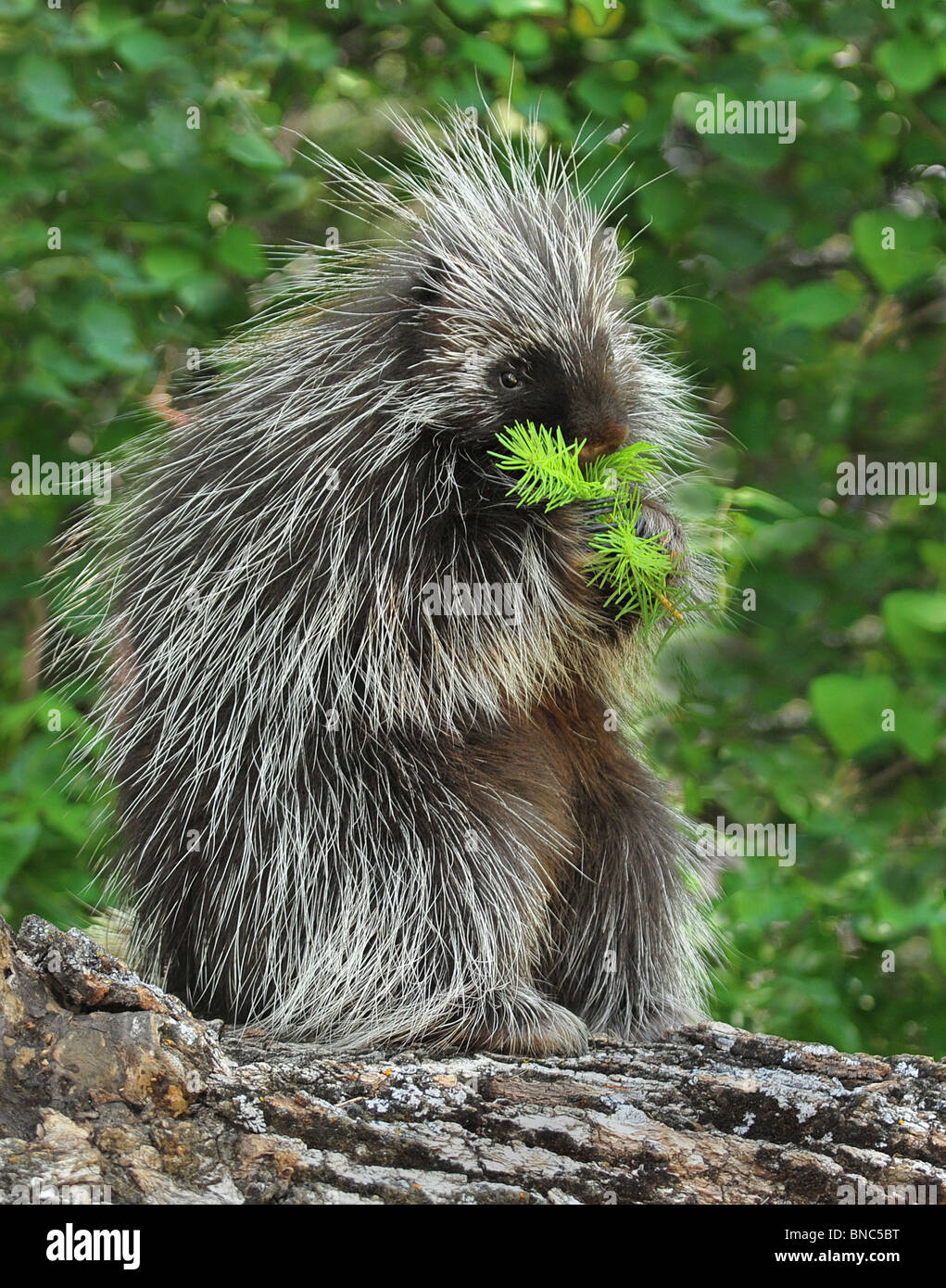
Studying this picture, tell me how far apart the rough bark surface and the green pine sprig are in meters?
0.83

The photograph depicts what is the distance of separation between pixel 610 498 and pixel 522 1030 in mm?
857

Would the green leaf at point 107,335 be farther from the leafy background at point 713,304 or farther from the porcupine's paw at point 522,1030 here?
the porcupine's paw at point 522,1030

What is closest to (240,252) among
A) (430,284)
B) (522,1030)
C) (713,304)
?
(430,284)

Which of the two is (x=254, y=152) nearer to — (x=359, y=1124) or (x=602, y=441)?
(x=602, y=441)

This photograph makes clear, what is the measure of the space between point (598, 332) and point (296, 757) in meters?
0.89

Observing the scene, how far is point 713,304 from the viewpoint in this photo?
11.3 feet

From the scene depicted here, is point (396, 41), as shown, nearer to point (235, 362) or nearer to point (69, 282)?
point (69, 282)

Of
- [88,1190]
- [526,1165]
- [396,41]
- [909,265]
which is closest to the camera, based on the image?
[88,1190]

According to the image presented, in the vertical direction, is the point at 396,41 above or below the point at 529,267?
above

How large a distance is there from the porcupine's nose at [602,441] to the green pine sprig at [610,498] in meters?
0.01

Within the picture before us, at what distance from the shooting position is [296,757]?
6.51 ft

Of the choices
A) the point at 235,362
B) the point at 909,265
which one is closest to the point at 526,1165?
the point at 235,362

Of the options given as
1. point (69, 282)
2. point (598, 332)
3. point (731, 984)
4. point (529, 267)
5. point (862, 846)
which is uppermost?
point (69, 282)

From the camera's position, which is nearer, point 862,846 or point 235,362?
point 235,362
